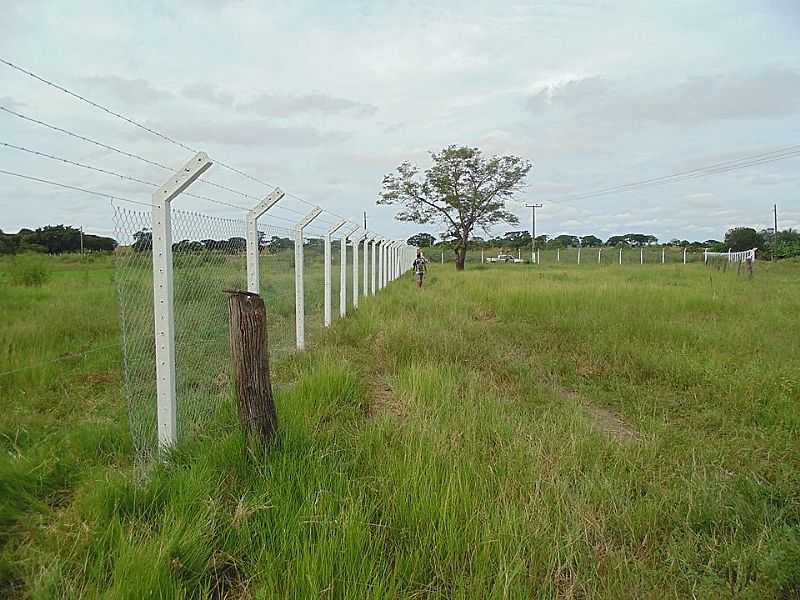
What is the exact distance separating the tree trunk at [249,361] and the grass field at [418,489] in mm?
175

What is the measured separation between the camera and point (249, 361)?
2928 millimetres

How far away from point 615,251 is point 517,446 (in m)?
45.0

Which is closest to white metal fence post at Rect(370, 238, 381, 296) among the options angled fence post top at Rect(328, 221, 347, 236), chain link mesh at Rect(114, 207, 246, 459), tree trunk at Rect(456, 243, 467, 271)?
angled fence post top at Rect(328, 221, 347, 236)

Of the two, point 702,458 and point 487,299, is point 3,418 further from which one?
point 487,299

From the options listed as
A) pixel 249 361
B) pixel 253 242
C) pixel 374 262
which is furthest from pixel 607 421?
pixel 374 262

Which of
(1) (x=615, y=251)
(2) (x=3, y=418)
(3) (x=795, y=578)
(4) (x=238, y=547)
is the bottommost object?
(3) (x=795, y=578)

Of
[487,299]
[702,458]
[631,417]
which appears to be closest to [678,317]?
[487,299]

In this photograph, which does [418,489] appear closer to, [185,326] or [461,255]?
[185,326]

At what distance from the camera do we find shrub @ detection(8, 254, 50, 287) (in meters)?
8.55

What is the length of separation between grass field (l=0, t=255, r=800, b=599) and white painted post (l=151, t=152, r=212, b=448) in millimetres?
236

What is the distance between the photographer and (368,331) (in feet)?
25.0

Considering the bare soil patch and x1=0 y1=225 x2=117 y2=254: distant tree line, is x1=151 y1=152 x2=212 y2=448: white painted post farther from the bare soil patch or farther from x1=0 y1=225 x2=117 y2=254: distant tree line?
the bare soil patch

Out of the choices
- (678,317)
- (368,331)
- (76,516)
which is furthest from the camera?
(678,317)

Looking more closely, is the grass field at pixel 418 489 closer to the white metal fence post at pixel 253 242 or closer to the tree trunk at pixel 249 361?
the tree trunk at pixel 249 361
